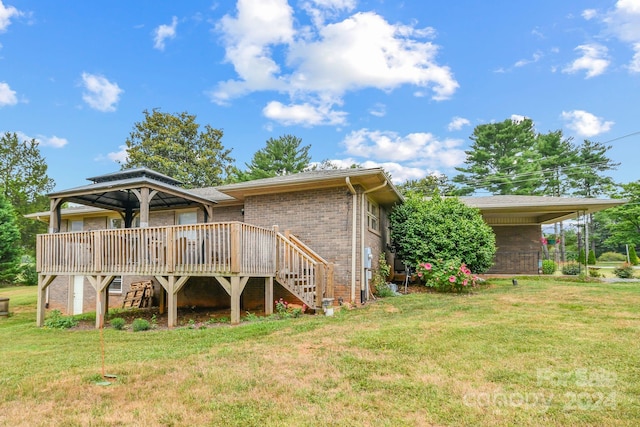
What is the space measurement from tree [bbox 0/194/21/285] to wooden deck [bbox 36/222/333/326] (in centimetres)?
1896

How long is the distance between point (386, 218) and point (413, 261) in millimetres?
2215

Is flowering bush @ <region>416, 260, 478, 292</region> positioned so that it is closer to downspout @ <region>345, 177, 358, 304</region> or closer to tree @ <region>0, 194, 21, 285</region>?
downspout @ <region>345, 177, 358, 304</region>

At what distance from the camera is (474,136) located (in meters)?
34.7

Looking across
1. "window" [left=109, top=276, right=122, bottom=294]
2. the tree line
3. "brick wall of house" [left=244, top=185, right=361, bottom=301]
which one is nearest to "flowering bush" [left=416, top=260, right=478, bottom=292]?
"brick wall of house" [left=244, top=185, right=361, bottom=301]

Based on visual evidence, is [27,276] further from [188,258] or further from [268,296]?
[268,296]

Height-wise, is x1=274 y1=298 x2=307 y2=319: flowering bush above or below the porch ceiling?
below

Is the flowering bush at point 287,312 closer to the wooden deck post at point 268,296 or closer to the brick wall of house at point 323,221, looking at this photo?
the wooden deck post at point 268,296

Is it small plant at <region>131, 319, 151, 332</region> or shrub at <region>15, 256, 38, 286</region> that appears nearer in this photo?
small plant at <region>131, 319, 151, 332</region>

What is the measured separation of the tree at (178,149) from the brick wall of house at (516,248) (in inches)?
983

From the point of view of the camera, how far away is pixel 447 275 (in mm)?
10617

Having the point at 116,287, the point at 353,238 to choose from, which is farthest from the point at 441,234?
the point at 116,287

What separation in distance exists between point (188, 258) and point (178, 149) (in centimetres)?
2778

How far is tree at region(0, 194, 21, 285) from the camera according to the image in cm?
2344

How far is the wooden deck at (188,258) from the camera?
750 centimetres
